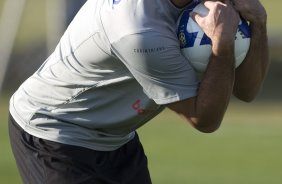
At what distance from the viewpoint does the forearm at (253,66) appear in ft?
20.6

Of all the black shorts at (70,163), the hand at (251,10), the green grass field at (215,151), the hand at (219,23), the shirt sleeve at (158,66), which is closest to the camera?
the shirt sleeve at (158,66)

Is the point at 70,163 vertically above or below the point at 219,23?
below

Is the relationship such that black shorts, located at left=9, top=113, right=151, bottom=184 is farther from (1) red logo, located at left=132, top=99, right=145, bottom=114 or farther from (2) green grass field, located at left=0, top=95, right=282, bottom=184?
(2) green grass field, located at left=0, top=95, right=282, bottom=184

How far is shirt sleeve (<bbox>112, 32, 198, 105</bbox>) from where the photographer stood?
5816 millimetres

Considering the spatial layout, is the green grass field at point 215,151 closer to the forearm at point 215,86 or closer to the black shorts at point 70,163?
the black shorts at point 70,163

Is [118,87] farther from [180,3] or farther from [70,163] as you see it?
[180,3]

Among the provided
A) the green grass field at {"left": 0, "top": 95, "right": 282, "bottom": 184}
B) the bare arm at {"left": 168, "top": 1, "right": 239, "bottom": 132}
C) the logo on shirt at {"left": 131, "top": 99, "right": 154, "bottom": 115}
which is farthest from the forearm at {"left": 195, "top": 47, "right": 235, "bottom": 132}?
the green grass field at {"left": 0, "top": 95, "right": 282, "bottom": 184}

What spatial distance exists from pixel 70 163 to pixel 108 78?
0.59 meters

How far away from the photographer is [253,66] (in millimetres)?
6398

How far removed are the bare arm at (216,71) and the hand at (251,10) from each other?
11 centimetres

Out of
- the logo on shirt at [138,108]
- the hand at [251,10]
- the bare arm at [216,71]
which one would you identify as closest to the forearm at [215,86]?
the bare arm at [216,71]

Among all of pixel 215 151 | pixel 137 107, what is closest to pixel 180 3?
pixel 137 107

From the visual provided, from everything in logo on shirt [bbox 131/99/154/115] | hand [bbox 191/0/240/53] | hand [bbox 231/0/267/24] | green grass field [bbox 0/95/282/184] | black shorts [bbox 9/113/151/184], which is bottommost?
green grass field [bbox 0/95/282/184]

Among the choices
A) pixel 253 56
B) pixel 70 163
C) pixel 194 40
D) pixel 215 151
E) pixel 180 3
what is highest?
pixel 180 3
